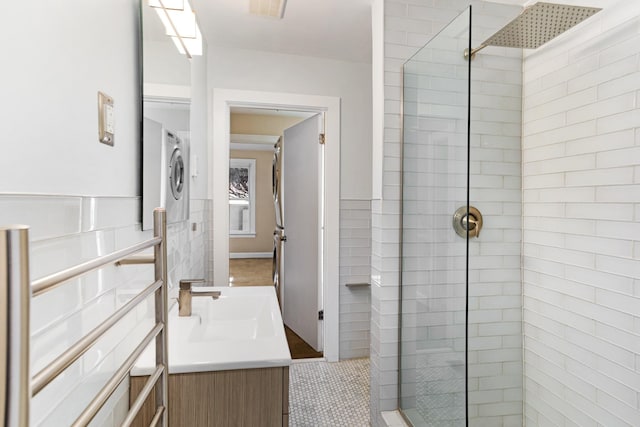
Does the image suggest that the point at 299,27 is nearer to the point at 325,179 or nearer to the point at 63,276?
the point at 325,179

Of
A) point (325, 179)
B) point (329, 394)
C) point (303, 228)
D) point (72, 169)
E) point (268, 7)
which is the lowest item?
point (329, 394)

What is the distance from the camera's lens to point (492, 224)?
194 cm

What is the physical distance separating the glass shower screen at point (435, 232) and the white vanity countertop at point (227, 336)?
2.32 feet

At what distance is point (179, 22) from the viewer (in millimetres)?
1527

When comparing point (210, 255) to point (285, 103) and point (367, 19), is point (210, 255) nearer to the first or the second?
point (285, 103)

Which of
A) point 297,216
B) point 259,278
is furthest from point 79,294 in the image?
point 259,278

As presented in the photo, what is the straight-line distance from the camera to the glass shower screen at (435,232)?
4.67ft

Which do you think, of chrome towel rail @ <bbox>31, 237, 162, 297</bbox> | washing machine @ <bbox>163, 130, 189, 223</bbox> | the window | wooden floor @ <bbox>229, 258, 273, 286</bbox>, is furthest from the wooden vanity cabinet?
the window

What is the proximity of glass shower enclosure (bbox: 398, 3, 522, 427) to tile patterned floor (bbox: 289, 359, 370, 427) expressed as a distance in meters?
0.44

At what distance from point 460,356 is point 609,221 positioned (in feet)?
2.78

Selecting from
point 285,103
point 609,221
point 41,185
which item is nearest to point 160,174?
point 41,185

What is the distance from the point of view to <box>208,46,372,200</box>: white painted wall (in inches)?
101

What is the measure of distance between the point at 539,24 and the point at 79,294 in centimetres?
193

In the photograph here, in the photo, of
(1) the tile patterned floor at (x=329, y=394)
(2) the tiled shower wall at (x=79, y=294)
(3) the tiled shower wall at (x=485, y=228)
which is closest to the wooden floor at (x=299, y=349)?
(1) the tile patterned floor at (x=329, y=394)
